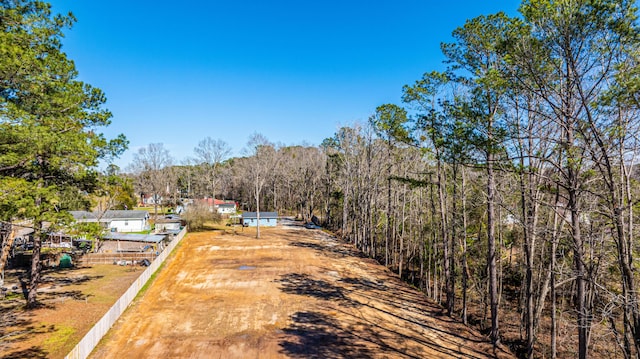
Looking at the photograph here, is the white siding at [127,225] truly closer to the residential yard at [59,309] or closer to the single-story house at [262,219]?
the single-story house at [262,219]

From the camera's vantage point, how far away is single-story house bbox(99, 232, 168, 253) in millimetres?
28859

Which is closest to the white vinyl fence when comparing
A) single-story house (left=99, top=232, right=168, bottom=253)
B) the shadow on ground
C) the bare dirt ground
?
the bare dirt ground

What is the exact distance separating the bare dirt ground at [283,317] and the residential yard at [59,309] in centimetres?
171

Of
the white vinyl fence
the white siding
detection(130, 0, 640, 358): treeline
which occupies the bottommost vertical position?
the white vinyl fence

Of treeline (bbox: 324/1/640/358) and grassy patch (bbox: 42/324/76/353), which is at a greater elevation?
treeline (bbox: 324/1/640/358)

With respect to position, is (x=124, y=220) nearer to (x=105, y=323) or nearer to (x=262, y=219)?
(x=262, y=219)

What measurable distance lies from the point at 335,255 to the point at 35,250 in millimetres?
Answer: 19969

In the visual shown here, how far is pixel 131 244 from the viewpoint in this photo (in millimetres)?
31266

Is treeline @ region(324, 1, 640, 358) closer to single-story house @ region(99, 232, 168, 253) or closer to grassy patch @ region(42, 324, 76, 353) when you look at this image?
grassy patch @ region(42, 324, 76, 353)

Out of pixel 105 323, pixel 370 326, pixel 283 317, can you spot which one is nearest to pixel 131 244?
pixel 105 323

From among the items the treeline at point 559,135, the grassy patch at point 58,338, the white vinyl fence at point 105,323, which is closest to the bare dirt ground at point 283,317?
the white vinyl fence at point 105,323

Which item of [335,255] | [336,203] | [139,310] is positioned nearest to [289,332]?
[139,310]

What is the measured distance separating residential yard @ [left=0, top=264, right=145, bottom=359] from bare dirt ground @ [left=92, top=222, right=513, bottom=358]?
171cm

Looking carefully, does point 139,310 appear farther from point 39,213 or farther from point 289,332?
point 289,332
